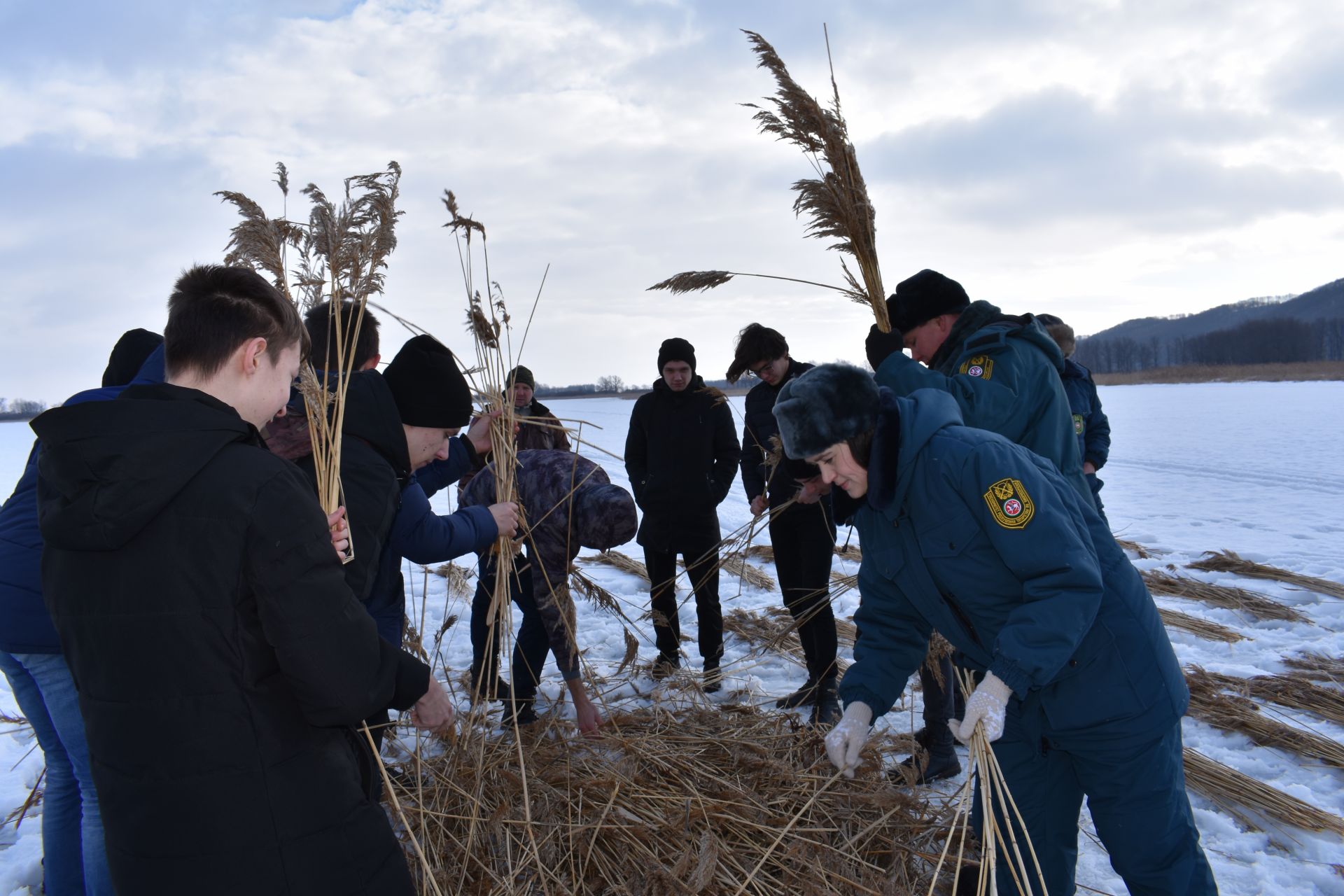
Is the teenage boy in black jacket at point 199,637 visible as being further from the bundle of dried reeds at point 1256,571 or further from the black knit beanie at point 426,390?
the bundle of dried reeds at point 1256,571

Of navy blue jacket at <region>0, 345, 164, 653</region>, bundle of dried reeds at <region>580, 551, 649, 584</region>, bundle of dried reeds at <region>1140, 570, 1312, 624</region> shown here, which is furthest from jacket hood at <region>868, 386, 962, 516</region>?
bundle of dried reeds at <region>580, 551, 649, 584</region>

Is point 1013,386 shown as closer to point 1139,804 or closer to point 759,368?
point 1139,804

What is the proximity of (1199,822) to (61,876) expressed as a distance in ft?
11.0

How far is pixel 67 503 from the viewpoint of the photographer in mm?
1072

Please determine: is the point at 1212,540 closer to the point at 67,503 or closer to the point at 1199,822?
the point at 1199,822

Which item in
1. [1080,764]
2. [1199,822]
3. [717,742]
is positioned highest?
[1080,764]

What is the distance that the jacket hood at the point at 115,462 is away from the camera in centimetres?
103

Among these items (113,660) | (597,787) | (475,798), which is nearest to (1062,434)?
(597,787)

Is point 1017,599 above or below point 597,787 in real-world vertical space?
above

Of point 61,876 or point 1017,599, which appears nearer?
point 1017,599

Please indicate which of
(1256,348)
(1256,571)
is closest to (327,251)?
(1256,571)

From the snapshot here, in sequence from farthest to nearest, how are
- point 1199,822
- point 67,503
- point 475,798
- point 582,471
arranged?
point 582,471
point 1199,822
point 475,798
point 67,503

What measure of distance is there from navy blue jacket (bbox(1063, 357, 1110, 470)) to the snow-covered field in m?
1.06

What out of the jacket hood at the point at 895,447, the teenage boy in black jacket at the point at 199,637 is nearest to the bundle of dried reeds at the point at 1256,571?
the jacket hood at the point at 895,447
